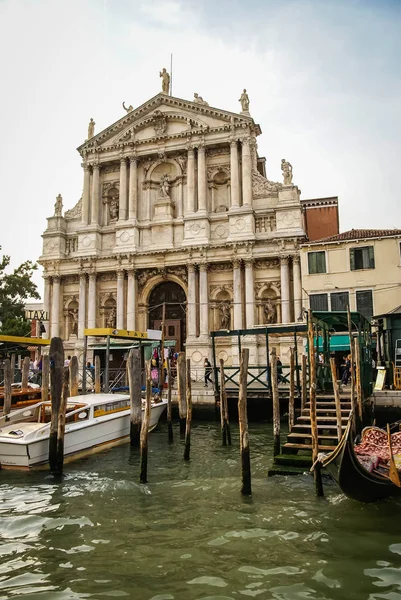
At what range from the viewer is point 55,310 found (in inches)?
987

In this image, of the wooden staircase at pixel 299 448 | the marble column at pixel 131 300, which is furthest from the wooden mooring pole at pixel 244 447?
the marble column at pixel 131 300

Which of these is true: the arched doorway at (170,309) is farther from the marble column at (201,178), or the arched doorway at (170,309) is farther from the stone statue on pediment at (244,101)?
the stone statue on pediment at (244,101)

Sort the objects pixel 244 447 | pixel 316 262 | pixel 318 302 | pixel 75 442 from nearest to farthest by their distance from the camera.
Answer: pixel 244 447 < pixel 75 442 < pixel 318 302 < pixel 316 262

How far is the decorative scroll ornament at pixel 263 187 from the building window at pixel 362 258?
509cm

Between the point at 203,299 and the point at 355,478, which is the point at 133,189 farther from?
the point at 355,478

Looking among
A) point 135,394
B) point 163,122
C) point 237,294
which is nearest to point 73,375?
point 135,394

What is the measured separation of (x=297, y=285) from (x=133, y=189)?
985 centimetres

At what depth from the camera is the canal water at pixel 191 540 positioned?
4.84m

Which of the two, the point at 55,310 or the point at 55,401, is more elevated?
the point at 55,310

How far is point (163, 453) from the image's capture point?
1158 cm

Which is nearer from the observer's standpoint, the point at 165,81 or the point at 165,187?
the point at 165,187

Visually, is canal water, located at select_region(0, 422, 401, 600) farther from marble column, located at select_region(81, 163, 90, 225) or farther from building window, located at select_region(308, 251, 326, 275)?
marble column, located at select_region(81, 163, 90, 225)

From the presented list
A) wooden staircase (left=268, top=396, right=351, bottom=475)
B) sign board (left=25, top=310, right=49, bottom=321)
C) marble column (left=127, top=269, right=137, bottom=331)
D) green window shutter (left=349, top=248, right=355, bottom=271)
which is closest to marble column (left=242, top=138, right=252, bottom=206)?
green window shutter (left=349, top=248, right=355, bottom=271)

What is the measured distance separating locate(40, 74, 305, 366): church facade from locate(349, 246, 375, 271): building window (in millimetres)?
2581
